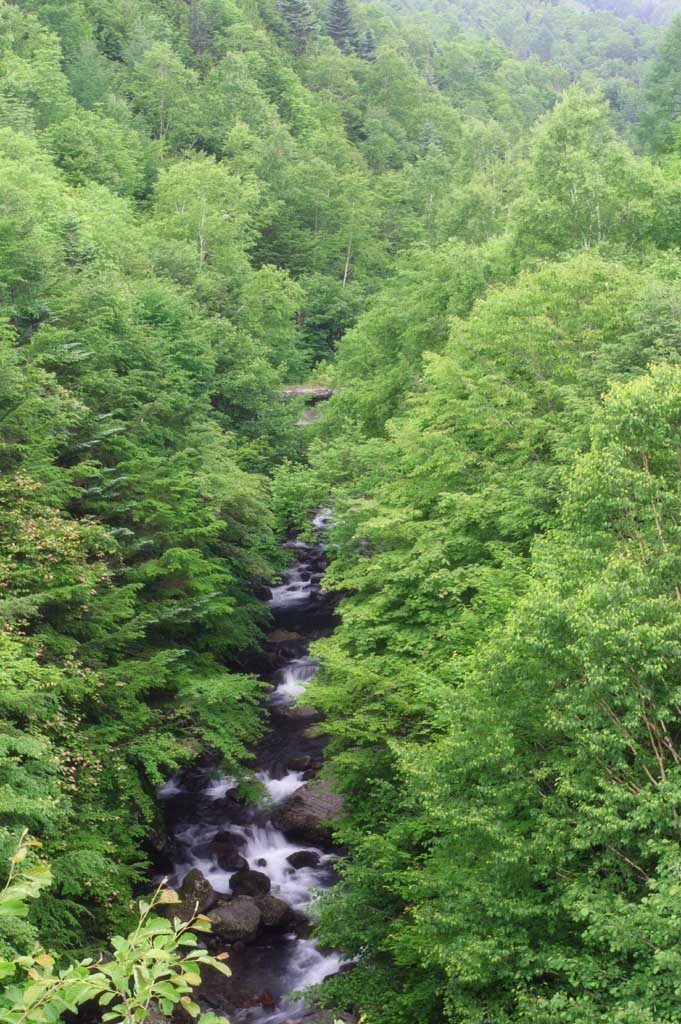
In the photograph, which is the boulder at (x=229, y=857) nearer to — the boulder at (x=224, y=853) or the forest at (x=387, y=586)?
the boulder at (x=224, y=853)

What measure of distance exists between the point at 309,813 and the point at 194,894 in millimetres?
3871

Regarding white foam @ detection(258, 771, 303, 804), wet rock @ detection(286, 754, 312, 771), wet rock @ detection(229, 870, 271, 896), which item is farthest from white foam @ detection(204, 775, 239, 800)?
wet rock @ detection(229, 870, 271, 896)

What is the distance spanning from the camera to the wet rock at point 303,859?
65.9 feet

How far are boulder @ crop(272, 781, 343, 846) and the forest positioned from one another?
1592 millimetres

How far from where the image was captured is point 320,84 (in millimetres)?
82062

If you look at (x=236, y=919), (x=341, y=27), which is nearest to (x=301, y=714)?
(x=236, y=919)

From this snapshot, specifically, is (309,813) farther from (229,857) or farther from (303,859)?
(229,857)

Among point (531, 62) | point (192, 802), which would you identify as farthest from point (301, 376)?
point (531, 62)

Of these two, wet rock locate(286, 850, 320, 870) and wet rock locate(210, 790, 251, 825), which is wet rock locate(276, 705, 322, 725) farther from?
wet rock locate(286, 850, 320, 870)

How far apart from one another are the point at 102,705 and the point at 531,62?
129360mm

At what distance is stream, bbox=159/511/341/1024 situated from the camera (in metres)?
16.8

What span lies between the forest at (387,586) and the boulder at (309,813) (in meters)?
1.59

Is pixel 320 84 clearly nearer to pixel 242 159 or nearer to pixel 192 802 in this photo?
pixel 242 159

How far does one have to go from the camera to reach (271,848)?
20656mm
